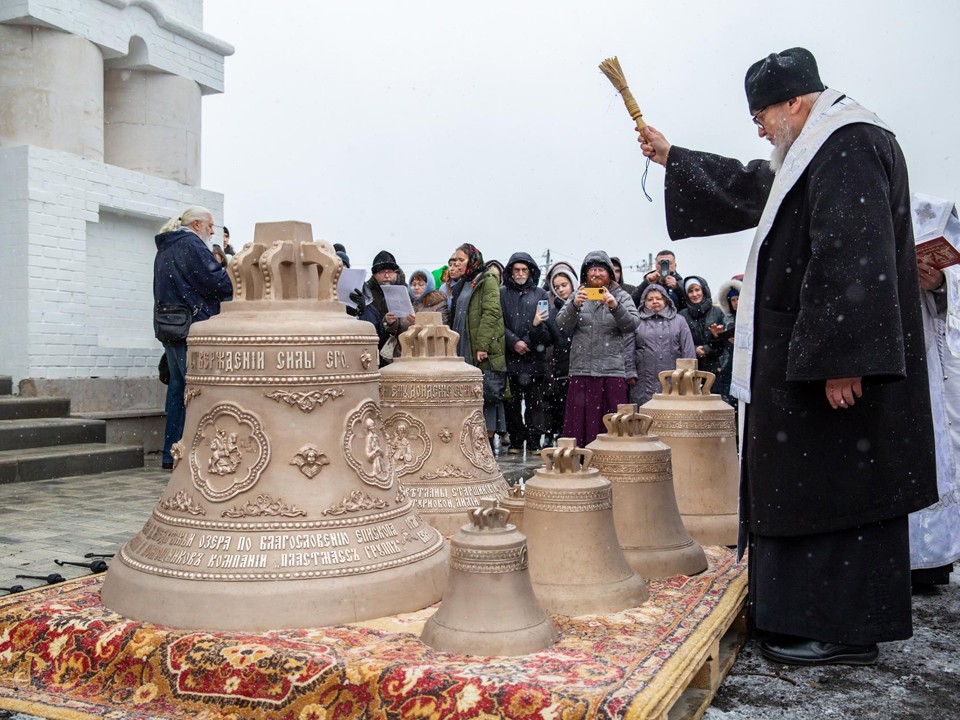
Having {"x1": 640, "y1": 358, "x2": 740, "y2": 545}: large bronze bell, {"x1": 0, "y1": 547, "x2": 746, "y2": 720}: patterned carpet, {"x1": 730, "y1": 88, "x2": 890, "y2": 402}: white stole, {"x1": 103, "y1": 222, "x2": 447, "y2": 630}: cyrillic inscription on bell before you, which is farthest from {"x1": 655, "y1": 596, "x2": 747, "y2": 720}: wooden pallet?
{"x1": 640, "y1": 358, "x2": 740, "y2": 545}: large bronze bell

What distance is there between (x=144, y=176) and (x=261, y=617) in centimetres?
719

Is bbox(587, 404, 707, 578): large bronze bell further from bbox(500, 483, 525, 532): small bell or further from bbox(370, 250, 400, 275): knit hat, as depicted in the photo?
bbox(370, 250, 400, 275): knit hat

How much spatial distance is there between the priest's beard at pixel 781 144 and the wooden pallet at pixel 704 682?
71.0 inches

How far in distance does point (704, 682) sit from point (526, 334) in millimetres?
6000

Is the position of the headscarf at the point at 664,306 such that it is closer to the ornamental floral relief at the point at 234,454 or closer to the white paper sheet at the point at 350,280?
the white paper sheet at the point at 350,280

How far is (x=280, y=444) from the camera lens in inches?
140

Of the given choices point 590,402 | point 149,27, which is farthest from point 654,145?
point 149,27

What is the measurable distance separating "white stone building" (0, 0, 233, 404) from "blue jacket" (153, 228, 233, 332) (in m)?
1.71

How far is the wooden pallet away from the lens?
3049 millimetres

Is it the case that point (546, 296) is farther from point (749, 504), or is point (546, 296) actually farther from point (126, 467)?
point (749, 504)

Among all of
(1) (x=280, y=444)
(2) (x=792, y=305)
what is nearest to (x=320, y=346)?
(1) (x=280, y=444)

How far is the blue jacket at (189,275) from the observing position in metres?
7.30

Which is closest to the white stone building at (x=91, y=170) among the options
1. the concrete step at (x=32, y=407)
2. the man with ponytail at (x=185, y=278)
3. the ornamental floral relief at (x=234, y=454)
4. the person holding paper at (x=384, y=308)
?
the concrete step at (x=32, y=407)

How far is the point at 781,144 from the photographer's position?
4008mm
